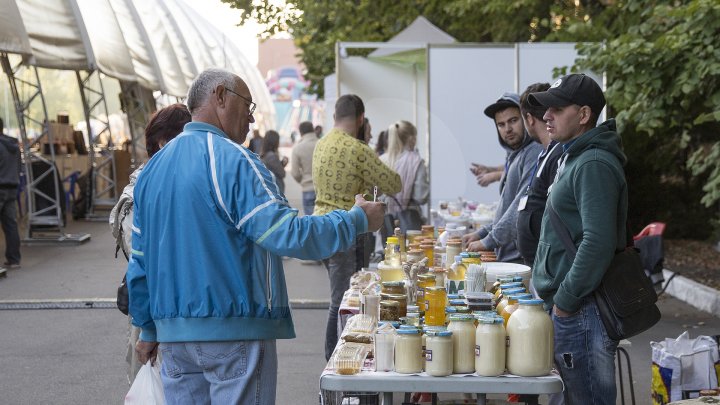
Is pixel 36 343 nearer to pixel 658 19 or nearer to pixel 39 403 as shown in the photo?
pixel 39 403

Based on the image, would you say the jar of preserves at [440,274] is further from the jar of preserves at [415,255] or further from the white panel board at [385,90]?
the white panel board at [385,90]

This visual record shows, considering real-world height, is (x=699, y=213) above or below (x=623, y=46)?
below

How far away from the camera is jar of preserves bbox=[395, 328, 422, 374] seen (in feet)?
12.9

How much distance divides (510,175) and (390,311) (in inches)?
91.0

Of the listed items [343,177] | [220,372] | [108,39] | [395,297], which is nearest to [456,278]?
[395,297]

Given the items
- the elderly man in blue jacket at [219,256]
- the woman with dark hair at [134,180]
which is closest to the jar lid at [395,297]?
the elderly man in blue jacket at [219,256]

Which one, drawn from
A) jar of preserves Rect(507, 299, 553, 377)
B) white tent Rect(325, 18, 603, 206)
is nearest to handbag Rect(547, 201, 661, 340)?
jar of preserves Rect(507, 299, 553, 377)

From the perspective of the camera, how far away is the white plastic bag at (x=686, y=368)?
18.2 ft

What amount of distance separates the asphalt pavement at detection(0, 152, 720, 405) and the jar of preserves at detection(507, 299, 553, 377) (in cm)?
304

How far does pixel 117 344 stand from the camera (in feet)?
30.3

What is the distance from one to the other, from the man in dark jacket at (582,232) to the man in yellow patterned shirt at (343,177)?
2981 mm

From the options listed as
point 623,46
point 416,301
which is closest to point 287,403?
point 416,301

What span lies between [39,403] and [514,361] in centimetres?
449

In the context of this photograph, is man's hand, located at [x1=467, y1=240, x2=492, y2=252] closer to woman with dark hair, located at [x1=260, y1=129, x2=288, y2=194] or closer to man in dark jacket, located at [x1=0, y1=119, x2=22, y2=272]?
man in dark jacket, located at [x1=0, y1=119, x2=22, y2=272]
